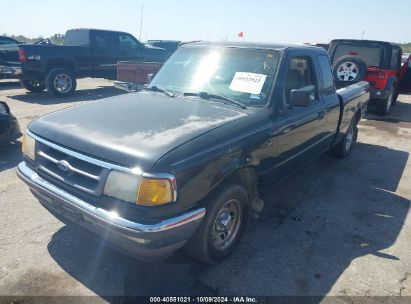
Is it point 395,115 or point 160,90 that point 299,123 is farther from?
point 395,115

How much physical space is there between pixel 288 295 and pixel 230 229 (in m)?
0.78

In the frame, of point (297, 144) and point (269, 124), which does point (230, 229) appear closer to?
point (269, 124)

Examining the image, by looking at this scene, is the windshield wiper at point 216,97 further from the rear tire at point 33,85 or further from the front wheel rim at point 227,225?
the rear tire at point 33,85

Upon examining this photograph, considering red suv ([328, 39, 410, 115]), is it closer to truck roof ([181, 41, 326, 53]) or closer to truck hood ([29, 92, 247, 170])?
truck roof ([181, 41, 326, 53])

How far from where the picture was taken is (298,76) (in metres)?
4.16

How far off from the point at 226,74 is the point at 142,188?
189 centimetres

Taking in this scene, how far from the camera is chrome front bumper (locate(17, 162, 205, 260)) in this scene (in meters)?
2.42

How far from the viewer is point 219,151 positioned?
2.80m

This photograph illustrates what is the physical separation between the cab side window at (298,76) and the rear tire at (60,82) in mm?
9179

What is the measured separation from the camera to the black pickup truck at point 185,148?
96.9 inches

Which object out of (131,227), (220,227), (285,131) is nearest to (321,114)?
(285,131)

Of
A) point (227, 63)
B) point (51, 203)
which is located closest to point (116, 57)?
point (227, 63)

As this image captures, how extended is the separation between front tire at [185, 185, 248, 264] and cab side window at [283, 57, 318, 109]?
1.20m

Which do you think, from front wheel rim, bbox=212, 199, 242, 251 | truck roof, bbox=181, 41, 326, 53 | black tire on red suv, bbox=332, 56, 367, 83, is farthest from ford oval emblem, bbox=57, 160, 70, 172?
black tire on red suv, bbox=332, 56, 367, 83
